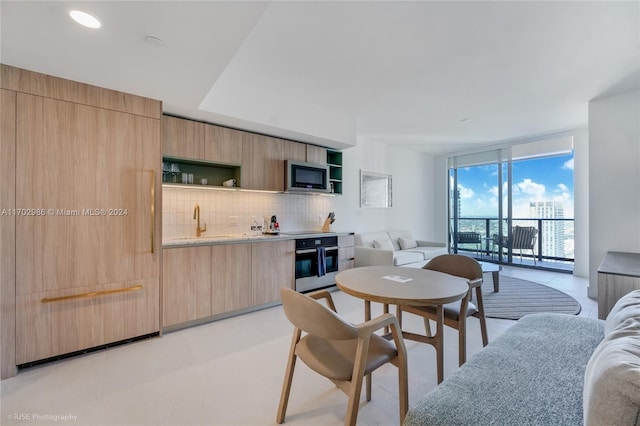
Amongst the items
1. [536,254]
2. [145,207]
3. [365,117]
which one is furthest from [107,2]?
[536,254]

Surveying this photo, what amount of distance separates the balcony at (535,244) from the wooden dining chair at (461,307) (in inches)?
187

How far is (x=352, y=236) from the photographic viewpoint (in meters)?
4.66

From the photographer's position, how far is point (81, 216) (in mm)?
2365

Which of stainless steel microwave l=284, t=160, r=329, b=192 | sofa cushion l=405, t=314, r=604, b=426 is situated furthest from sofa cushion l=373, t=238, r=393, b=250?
sofa cushion l=405, t=314, r=604, b=426

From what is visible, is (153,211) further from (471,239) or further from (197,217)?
(471,239)

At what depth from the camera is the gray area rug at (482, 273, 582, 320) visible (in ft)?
11.0

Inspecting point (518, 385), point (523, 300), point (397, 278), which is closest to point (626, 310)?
point (518, 385)

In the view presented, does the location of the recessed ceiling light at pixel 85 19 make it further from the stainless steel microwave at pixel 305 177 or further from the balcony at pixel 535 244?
the balcony at pixel 535 244

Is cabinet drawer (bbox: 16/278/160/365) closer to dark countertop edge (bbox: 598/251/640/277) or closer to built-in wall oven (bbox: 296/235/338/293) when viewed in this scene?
built-in wall oven (bbox: 296/235/338/293)

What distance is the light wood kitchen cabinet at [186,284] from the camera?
9.21 feet

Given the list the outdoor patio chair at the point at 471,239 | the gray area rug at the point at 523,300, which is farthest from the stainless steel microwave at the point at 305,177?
the outdoor patio chair at the point at 471,239

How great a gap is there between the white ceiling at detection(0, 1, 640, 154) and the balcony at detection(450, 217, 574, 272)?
302 cm

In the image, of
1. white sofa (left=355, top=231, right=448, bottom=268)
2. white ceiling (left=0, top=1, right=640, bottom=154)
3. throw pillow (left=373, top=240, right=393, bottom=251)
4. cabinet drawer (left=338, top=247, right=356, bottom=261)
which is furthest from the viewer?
throw pillow (left=373, top=240, right=393, bottom=251)

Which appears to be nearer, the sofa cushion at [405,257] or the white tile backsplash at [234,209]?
the white tile backsplash at [234,209]
